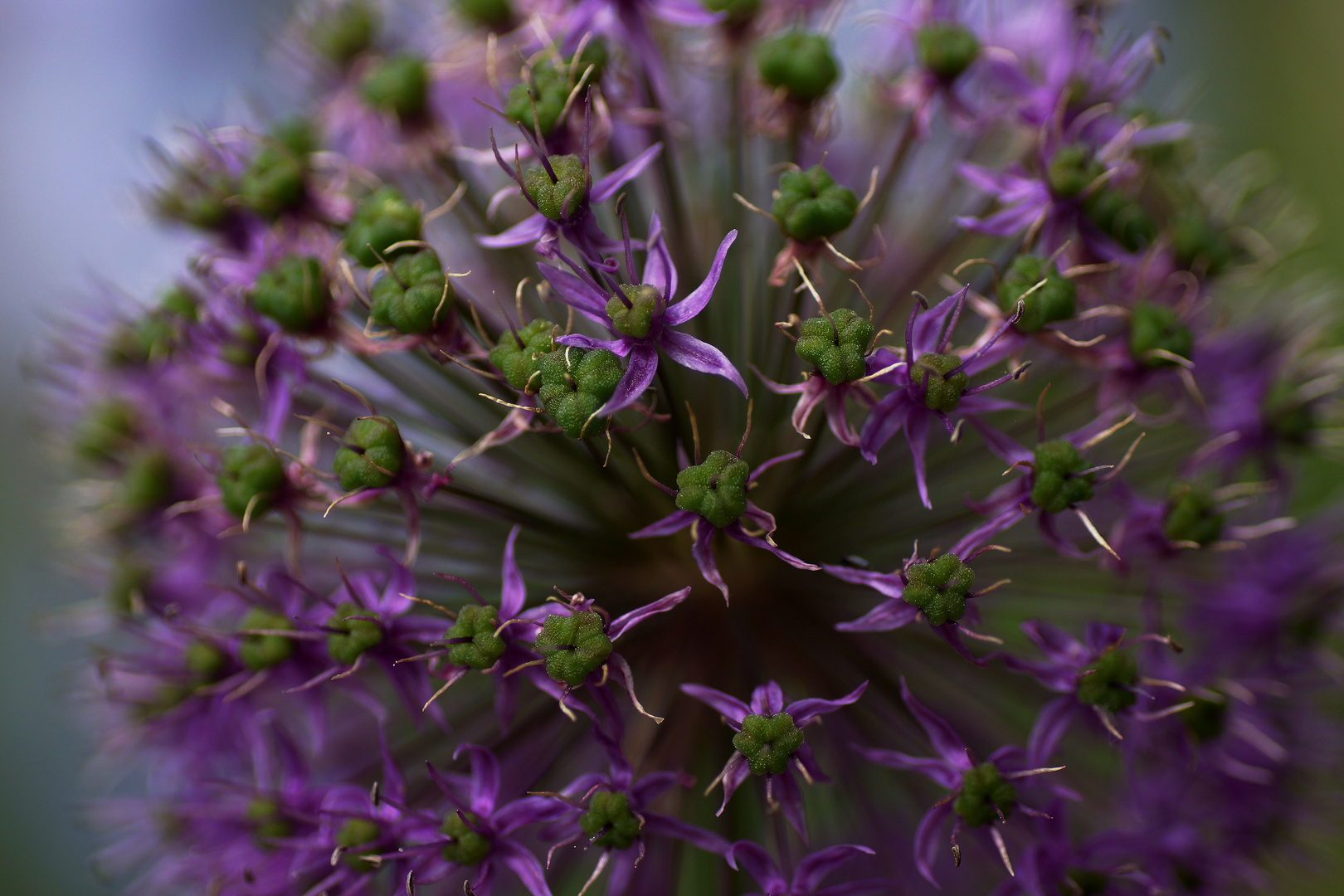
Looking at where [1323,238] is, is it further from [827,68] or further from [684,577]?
[684,577]

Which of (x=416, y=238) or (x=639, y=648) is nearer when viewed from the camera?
(x=416, y=238)

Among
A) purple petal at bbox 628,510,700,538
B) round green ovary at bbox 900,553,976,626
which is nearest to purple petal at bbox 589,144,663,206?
purple petal at bbox 628,510,700,538

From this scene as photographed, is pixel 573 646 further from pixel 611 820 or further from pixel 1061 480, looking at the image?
pixel 1061 480

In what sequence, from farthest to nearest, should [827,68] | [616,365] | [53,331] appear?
[53,331], [827,68], [616,365]

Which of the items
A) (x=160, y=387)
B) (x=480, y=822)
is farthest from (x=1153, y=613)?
(x=160, y=387)

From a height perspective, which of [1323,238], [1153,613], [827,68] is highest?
[827,68]

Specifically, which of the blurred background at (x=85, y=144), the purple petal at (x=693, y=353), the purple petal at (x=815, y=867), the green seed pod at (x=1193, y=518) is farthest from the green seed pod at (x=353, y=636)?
the blurred background at (x=85, y=144)

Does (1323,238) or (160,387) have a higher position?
(160,387)

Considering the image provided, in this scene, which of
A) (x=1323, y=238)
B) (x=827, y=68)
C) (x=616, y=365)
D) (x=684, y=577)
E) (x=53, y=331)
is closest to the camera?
(x=616, y=365)

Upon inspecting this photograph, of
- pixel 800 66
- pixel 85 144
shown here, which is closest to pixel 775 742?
pixel 800 66
